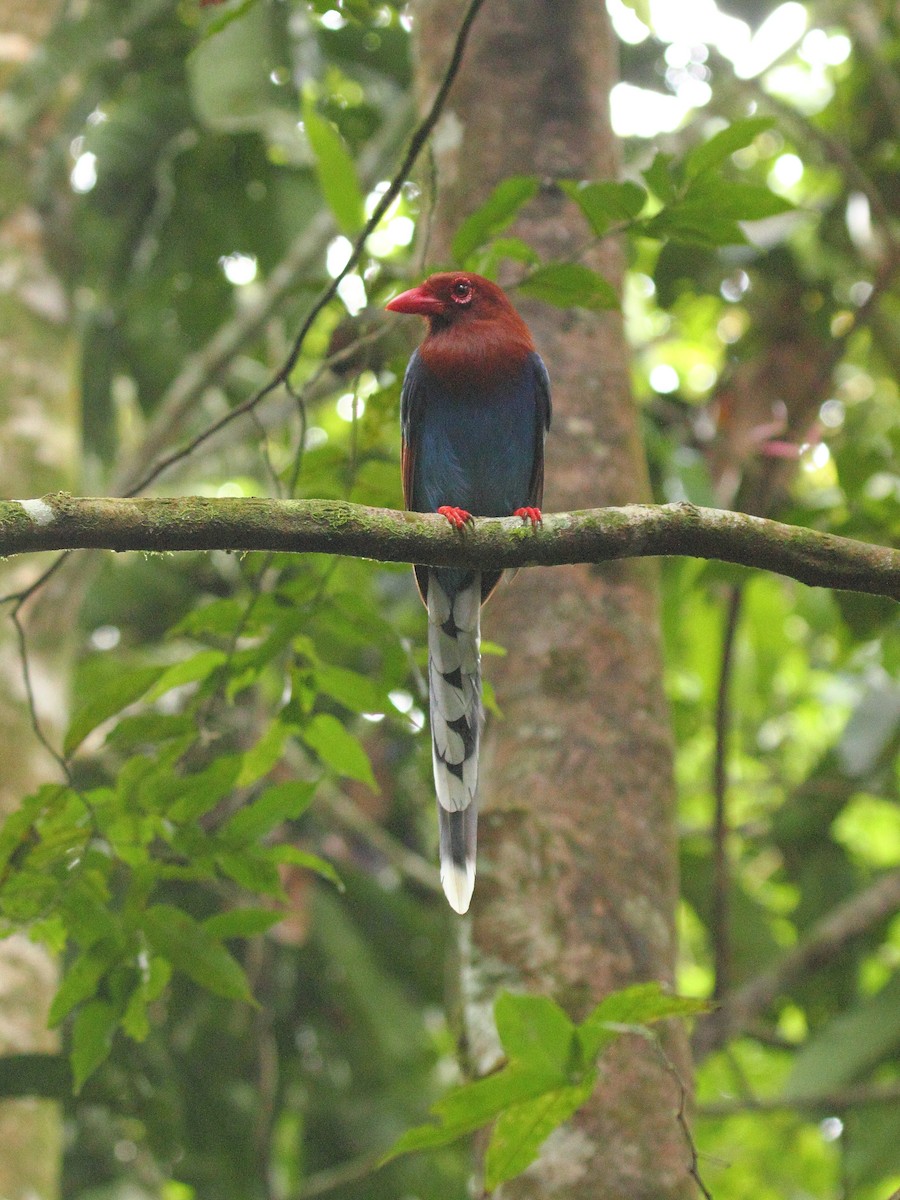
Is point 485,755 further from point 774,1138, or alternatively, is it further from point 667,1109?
point 774,1138

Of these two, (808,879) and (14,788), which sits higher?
(14,788)

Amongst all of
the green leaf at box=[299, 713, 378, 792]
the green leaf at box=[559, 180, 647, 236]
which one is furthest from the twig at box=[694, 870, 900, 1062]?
the green leaf at box=[559, 180, 647, 236]

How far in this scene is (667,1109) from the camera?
2.91 m

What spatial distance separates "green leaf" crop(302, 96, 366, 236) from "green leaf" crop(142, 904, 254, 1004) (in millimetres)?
1866

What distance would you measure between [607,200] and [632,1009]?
1802mm

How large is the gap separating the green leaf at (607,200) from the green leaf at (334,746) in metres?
1.31

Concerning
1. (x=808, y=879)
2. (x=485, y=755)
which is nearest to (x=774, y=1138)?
(x=808, y=879)

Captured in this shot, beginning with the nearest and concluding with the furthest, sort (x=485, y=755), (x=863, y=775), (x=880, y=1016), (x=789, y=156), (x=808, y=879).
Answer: (x=485, y=755)
(x=880, y=1016)
(x=863, y=775)
(x=808, y=879)
(x=789, y=156)

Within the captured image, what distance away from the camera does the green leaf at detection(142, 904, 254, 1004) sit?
2.69 metres

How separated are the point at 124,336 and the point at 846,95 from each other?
12.7 feet

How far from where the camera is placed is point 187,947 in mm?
2695

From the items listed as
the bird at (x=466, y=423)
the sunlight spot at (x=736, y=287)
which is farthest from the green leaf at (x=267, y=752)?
the sunlight spot at (x=736, y=287)

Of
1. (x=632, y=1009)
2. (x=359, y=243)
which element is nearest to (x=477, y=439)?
(x=359, y=243)

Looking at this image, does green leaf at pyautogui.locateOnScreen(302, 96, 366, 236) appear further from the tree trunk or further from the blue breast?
the blue breast
